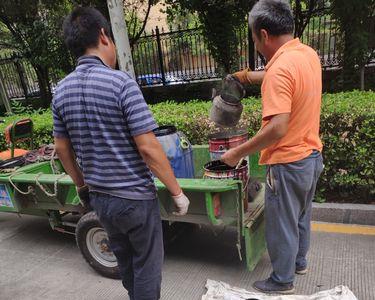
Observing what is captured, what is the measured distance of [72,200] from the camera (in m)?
3.23

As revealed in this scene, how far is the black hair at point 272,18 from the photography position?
2.21 m

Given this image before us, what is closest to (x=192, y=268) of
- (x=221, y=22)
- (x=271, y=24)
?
(x=271, y=24)

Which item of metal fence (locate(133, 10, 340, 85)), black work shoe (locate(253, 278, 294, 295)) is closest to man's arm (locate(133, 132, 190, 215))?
black work shoe (locate(253, 278, 294, 295))

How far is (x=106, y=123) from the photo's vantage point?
1.91 meters

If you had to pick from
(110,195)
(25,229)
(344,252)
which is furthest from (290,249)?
(25,229)

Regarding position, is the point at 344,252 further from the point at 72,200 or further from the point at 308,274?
the point at 72,200

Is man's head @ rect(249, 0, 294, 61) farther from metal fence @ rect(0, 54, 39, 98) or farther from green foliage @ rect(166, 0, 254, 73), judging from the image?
metal fence @ rect(0, 54, 39, 98)

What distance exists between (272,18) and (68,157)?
1.49 metres

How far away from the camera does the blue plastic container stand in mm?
3043

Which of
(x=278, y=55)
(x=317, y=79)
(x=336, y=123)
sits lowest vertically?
(x=336, y=123)

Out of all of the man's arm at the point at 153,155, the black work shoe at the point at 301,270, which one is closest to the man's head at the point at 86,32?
the man's arm at the point at 153,155

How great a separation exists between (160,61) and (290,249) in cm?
856

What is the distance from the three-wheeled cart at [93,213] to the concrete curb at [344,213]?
0.86 m

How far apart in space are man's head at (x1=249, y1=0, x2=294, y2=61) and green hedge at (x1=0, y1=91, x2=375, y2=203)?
1553mm
